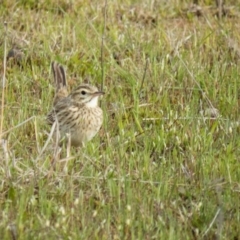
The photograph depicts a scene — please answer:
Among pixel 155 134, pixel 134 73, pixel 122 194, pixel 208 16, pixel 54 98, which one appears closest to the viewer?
pixel 122 194

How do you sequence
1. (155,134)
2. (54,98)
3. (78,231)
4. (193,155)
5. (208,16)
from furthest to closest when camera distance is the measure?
(208,16), (54,98), (155,134), (193,155), (78,231)

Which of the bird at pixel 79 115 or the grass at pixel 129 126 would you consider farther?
the bird at pixel 79 115

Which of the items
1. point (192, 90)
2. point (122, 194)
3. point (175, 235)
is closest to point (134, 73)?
point (192, 90)

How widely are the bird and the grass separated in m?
0.12

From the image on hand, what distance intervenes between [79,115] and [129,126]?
0.66 metres

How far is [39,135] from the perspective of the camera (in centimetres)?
848

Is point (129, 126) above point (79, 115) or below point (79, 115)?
below

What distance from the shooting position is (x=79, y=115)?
334 inches

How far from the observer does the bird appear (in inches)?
328

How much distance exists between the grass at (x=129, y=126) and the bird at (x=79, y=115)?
0.12m

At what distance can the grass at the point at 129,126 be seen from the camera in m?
6.72

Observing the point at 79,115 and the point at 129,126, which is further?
the point at 129,126

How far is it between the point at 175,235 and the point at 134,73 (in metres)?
3.80

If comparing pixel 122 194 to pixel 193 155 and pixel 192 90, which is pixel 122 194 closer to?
pixel 193 155
